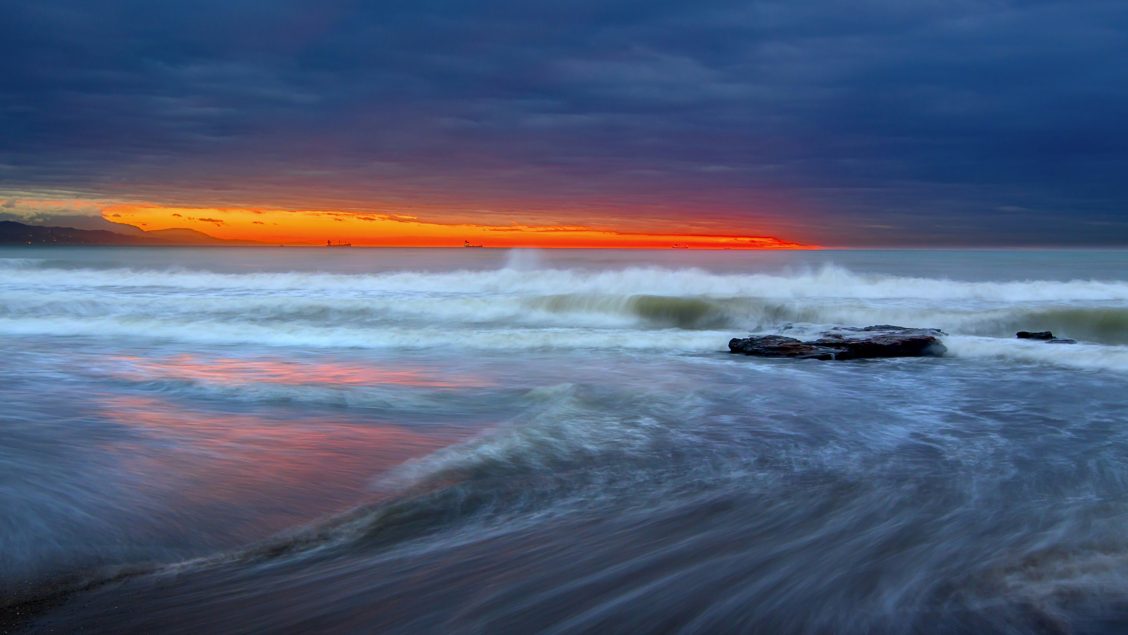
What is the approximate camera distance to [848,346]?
13344mm

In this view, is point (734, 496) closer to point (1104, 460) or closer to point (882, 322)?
point (1104, 460)

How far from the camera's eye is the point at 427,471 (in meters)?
5.99

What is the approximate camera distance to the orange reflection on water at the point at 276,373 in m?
10.6

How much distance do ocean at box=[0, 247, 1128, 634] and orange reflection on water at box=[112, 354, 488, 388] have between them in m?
0.11

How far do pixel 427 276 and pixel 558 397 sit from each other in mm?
27492

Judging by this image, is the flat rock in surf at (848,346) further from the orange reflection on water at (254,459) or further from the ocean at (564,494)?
the orange reflection on water at (254,459)

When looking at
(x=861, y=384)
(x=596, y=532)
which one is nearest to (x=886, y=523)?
(x=596, y=532)

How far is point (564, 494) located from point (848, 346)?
30.7 feet

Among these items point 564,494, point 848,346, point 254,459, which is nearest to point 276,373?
point 254,459

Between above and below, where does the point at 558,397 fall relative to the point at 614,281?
below

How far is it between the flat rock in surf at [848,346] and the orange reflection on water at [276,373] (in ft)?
Answer: 18.3

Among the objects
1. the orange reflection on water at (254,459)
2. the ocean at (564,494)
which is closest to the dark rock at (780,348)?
the ocean at (564,494)

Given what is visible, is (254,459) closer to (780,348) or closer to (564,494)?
(564,494)

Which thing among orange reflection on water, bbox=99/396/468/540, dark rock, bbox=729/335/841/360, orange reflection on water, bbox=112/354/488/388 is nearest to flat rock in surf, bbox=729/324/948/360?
dark rock, bbox=729/335/841/360
